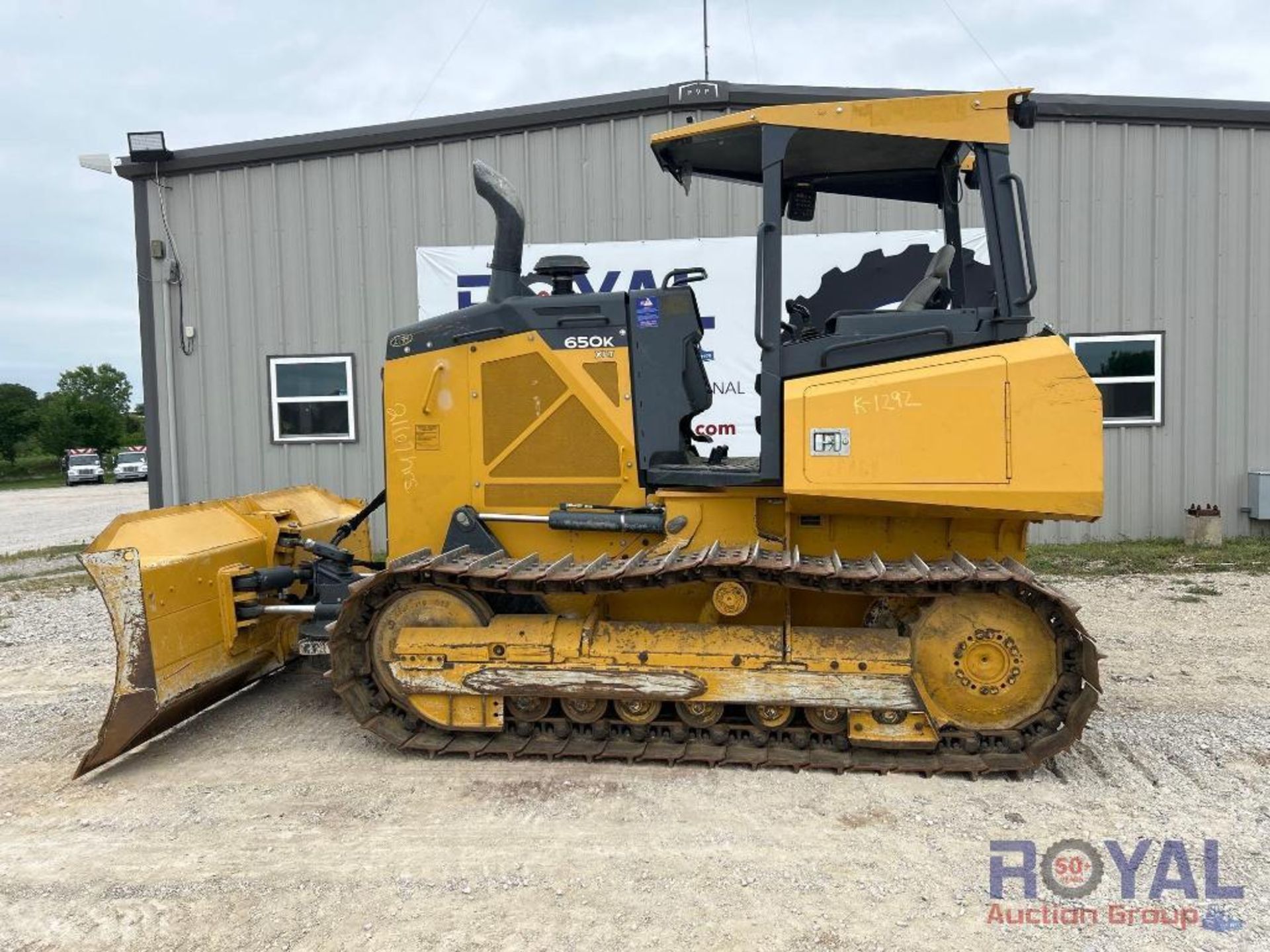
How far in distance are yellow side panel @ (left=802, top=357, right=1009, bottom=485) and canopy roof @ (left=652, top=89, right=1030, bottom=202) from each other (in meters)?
1.20

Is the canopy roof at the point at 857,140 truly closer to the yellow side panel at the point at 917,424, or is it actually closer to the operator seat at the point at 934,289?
the operator seat at the point at 934,289

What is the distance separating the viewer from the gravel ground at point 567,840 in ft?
9.44

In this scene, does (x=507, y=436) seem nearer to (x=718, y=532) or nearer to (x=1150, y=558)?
(x=718, y=532)

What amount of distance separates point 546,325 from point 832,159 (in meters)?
1.83

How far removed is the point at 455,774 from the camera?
163 inches

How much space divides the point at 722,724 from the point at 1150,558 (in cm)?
727

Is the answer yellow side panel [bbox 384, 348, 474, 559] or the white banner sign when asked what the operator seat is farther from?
the white banner sign

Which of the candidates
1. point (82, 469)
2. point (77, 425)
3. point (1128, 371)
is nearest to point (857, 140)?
point (1128, 371)

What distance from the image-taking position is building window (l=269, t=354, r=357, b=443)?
34.8 feet

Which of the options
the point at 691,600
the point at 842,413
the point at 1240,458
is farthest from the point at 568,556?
the point at 1240,458

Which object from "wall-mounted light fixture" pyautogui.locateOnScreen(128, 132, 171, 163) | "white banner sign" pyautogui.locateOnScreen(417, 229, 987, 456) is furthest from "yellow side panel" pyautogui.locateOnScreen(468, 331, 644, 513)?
"wall-mounted light fixture" pyautogui.locateOnScreen(128, 132, 171, 163)

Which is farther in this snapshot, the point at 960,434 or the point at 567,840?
the point at 960,434

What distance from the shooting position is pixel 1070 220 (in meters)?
10.1

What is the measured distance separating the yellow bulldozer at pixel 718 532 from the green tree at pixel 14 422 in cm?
6955
